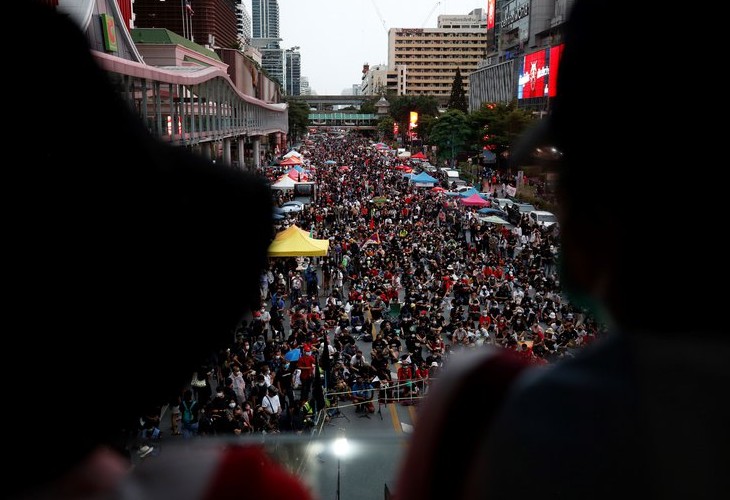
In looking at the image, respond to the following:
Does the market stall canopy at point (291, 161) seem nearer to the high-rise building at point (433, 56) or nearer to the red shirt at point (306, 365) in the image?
the red shirt at point (306, 365)

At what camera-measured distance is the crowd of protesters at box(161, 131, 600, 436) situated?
35.9 ft

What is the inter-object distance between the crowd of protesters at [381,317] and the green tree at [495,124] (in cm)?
2342

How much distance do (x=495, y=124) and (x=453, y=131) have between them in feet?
25.0

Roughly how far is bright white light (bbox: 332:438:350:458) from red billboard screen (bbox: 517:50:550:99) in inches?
2282

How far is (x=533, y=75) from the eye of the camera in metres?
63.2

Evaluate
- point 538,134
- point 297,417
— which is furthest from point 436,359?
point 538,134

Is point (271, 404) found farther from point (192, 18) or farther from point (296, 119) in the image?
point (296, 119)

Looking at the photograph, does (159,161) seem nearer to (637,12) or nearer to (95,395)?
(95,395)

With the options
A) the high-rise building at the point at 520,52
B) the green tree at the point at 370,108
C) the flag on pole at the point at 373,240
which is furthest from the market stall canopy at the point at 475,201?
the green tree at the point at 370,108

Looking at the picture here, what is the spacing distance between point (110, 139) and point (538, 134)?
59 cm

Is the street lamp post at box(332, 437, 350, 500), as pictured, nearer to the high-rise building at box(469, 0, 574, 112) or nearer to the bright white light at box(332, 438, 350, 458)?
the bright white light at box(332, 438, 350, 458)

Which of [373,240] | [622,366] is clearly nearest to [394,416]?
[622,366]

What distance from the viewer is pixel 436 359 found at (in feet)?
41.8

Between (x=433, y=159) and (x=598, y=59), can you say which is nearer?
(x=598, y=59)
